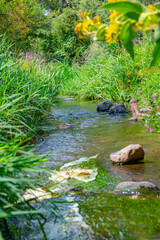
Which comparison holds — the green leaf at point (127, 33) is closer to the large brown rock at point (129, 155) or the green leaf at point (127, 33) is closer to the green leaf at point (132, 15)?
the green leaf at point (132, 15)

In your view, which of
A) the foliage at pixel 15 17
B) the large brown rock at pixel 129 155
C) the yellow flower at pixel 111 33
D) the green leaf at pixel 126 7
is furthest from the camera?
the foliage at pixel 15 17

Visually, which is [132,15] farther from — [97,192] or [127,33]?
[97,192]

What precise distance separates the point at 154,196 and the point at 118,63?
6060 millimetres

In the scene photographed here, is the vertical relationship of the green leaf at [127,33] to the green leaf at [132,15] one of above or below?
below

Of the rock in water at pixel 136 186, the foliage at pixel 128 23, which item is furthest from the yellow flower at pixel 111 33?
the rock in water at pixel 136 186

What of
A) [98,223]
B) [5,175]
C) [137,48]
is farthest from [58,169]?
[137,48]

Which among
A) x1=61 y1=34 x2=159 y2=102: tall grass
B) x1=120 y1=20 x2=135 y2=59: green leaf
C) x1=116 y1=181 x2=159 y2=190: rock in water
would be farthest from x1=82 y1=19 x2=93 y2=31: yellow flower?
x1=61 y1=34 x2=159 y2=102: tall grass

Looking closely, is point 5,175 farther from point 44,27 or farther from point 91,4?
point 44,27

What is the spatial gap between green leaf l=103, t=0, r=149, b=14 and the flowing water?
88 cm

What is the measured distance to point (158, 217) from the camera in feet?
5.58

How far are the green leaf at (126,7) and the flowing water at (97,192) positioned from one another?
2.87 feet

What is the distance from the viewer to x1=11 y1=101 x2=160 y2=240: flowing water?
60.9 inches

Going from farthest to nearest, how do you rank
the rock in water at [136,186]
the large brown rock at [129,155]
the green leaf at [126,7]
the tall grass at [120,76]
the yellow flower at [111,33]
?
the tall grass at [120,76], the large brown rock at [129,155], the rock in water at [136,186], the yellow flower at [111,33], the green leaf at [126,7]

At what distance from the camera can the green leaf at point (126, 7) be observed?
2.82 feet
